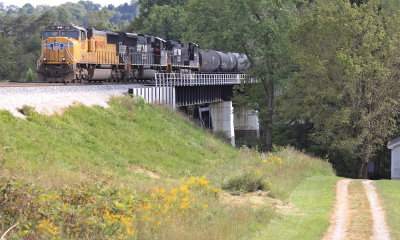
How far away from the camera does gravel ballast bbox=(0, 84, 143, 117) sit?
79.2 feet

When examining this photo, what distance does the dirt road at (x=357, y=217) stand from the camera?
13.4 metres

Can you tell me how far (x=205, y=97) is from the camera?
50.3 meters

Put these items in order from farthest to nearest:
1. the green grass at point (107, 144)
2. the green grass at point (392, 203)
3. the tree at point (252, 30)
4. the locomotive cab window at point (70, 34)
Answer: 1. the tree at point (252, 30)
2. the locomotive cab window at point (70, 34)
3. the green grass at point (107, 144)
4. the green grass at point (392, 203)

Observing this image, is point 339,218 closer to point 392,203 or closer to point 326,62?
point 392,203

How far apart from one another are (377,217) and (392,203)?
2.57 metres

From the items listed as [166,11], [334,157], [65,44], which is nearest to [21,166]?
[65,44]

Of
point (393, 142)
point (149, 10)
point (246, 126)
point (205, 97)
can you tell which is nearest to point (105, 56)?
point (205, 97)

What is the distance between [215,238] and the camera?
11836 millimetres

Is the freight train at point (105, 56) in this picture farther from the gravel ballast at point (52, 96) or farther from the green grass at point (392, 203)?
the green grass at point (392, 203)

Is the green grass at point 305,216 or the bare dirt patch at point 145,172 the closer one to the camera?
the green grass at point 305,216

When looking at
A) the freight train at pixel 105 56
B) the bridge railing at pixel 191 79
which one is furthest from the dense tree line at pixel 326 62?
the freight train at pixel 105 56

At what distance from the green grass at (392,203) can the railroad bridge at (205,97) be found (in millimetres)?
18197

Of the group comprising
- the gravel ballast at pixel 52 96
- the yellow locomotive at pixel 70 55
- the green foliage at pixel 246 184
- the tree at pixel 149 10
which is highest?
the tree at pixel 149 10

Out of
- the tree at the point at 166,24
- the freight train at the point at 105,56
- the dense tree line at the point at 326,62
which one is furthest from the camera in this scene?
the tree at the point at 166,24
